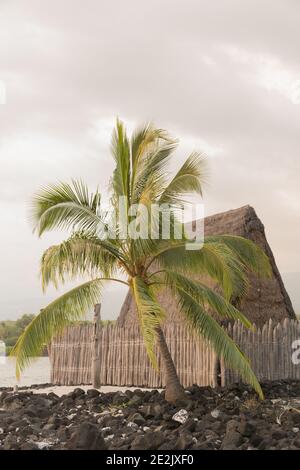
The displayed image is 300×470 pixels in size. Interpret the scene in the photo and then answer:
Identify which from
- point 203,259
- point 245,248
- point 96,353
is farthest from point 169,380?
point 96,353

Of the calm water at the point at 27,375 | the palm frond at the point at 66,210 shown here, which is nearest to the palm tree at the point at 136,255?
the palm frond at the point at 66,210

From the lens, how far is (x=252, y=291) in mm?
17688

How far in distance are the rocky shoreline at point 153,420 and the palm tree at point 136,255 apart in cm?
71

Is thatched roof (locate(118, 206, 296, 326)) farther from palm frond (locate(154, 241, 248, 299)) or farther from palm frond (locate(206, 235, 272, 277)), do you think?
palm frond (locate(154, 241, 248, 299))

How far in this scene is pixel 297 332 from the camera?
1673 centimetres

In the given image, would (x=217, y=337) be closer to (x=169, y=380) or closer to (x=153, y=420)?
(x=169, y=380)

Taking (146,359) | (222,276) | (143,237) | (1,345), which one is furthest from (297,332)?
(1,345)

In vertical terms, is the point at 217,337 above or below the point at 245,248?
below

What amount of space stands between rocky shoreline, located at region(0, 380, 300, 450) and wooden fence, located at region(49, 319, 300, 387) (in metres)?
1.03

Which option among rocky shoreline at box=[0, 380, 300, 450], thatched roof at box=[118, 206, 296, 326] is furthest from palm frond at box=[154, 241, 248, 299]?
thatched roof at box=[118, 206, 296, 326]

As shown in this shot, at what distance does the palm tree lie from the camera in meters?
11.5

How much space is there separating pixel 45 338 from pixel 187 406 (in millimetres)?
2914

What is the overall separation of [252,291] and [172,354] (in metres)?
3.59

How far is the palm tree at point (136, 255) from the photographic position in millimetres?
11453
